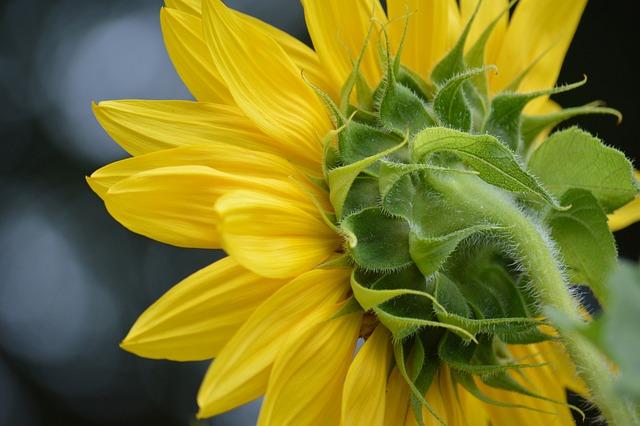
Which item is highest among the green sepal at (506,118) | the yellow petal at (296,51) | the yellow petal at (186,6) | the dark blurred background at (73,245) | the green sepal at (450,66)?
the yellow petal at (186,6)

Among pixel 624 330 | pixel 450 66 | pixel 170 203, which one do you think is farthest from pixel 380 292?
pixel 624 330

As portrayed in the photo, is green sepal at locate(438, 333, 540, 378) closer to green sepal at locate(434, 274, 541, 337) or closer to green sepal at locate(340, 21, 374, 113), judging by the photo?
green sepal at locate(434, 274, 541, 337)

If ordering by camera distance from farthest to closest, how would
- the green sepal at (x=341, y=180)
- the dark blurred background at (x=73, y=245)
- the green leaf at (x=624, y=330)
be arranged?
1. the dark blurred background at (x=73, y=245)
2. the green sepal at (x=341, y=180)
3. the green leaf at (x=624, y=330)

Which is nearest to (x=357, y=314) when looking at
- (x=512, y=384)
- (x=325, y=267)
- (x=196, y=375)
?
(x=325, y=267)

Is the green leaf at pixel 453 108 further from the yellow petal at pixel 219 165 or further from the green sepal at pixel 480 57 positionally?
the yellow petal at pixel 219 165

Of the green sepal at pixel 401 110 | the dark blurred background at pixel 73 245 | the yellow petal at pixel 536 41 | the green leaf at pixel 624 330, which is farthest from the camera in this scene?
the dark blurred background at pixel 73 245

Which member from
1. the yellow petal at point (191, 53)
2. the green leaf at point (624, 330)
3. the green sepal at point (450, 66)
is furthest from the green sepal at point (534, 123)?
the green leaf at point (624, 330)
